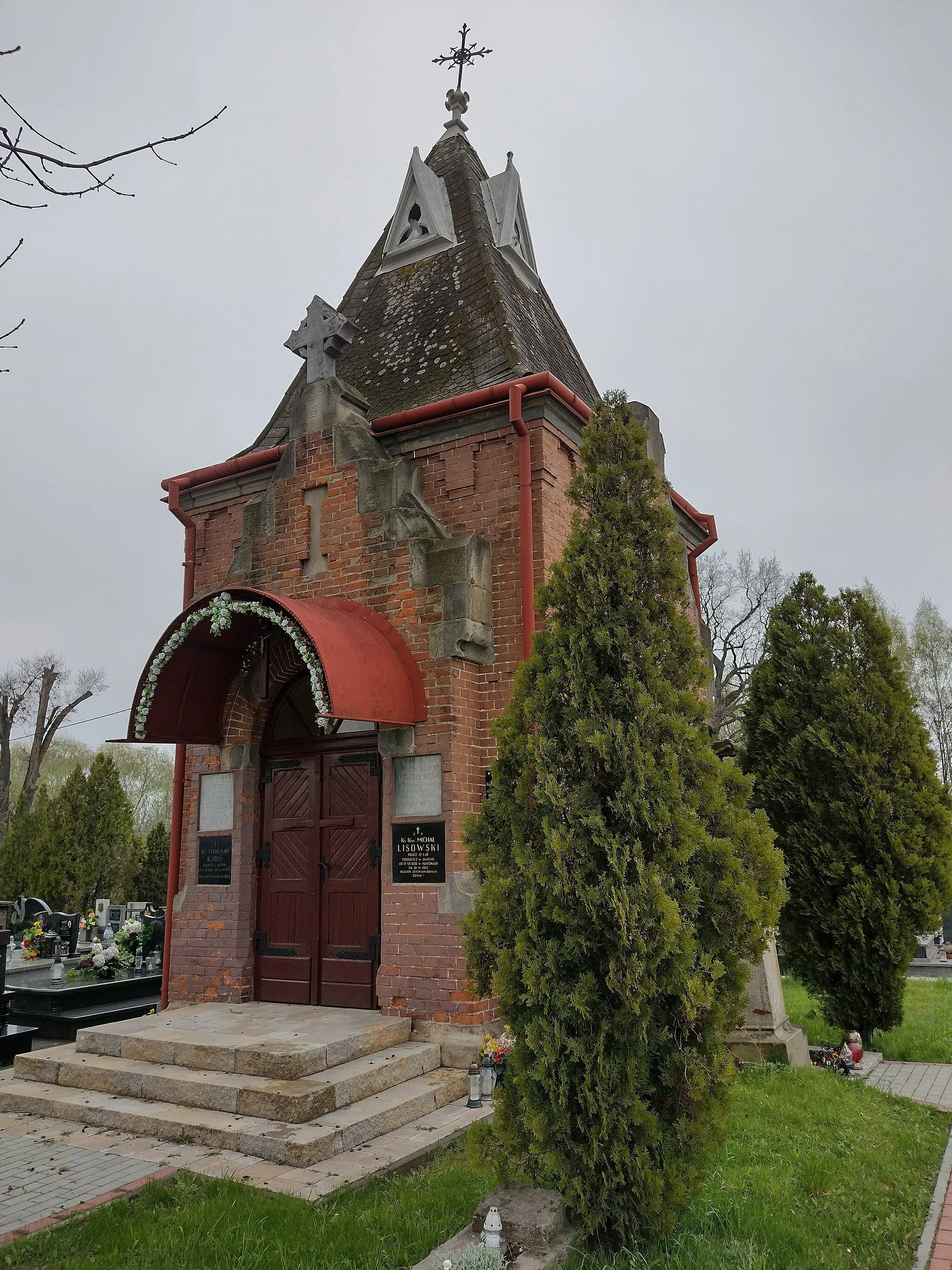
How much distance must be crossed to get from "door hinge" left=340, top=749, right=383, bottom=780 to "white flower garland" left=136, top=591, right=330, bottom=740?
3.06 ft

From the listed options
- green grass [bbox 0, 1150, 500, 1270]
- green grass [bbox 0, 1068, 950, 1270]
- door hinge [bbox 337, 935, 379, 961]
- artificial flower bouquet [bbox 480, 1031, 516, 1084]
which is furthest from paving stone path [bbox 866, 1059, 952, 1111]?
green grass [bbox 0, 1150, 500, 1270]

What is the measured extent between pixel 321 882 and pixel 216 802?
143 centimetres

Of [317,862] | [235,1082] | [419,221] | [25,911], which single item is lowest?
[235,1082]

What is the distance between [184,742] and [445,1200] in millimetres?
5082

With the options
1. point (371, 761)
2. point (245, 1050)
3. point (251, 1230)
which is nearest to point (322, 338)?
point (371, 761)

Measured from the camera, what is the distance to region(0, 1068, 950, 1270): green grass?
3816mm

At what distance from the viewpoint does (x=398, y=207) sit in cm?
1153

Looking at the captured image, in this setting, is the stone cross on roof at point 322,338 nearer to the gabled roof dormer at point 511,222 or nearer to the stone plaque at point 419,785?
the gabled roof dormer at point 511,222

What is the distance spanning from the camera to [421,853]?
7.32m

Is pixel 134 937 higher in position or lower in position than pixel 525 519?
lower

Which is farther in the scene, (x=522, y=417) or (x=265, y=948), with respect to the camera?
(x=265, y=948)

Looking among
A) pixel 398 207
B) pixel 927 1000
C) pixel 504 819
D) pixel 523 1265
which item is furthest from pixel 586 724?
pixel 927 1000

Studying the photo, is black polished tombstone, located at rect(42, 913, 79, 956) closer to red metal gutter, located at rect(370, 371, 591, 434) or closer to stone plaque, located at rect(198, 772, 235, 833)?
stone plaque, located at rect(198, 772, 235, 833)

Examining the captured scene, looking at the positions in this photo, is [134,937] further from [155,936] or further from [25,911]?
[25,911]
